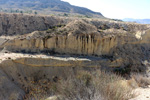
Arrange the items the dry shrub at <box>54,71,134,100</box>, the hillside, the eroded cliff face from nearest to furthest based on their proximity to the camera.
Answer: the dry shrub at <box>54,71,134,100</box>
the hillside
the eroded cliff face

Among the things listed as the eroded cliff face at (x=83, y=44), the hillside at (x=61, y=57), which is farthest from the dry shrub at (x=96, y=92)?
the eroded cliff face at (x=83, y=44)

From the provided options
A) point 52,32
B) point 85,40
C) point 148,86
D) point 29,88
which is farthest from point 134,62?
point 29,88

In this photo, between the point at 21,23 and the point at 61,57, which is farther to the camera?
the point at 21,23

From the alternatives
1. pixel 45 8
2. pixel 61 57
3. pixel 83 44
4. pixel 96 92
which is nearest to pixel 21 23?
pixel 61 57

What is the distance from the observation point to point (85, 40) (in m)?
19.1

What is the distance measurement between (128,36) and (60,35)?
10045 mm

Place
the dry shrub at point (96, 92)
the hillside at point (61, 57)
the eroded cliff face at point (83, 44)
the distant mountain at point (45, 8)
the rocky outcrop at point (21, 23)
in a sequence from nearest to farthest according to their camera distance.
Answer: the dry shrub at point (96, 92) → the hillside at point (61, 57) → the eroded cliff face at point (83, 44) → the rocky outcrop at point (21, 23) → the distant mountain at point (45, 8)

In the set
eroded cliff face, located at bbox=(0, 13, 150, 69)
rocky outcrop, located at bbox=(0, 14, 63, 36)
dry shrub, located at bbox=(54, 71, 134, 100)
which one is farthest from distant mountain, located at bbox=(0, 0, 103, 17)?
dry shrub, located at bbox=(54, 71, 134, 100)

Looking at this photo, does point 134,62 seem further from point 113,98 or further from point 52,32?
point 113,98

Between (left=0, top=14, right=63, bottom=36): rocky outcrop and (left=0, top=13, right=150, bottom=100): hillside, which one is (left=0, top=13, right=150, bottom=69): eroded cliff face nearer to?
(left=0, top=13, right=150, bottom=100): hillside

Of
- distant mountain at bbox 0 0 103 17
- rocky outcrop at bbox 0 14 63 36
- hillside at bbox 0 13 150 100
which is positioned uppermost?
distant mountain at bbox 0 0 103 17

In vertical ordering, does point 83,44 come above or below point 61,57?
above

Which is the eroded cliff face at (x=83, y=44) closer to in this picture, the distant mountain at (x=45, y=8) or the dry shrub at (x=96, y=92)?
the dry shrub at (x=96, y=92)

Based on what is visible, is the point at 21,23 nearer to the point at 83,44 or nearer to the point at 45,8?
the point at 83,44
